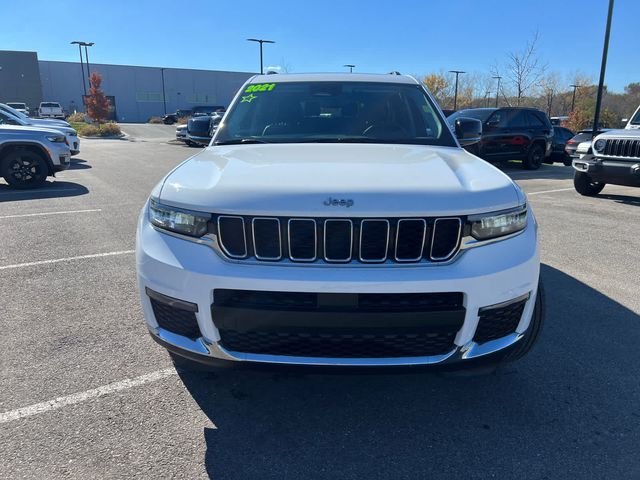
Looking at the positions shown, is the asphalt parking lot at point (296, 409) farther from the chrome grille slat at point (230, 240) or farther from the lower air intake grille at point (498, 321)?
the chrome grille slat at point (230, 240)

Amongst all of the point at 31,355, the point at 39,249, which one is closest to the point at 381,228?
the point at 31,355

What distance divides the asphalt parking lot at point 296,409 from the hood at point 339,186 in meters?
0.76

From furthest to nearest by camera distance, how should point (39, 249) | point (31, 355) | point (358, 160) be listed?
point (39, 249), point (31, 355), point (358, 160)

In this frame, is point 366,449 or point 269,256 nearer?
point 269,256

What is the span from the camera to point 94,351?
10.4ft

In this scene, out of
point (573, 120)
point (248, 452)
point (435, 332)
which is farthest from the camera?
point (573, 120)

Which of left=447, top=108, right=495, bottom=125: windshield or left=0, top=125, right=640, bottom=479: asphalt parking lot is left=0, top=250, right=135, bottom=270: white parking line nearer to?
left=0, top=125, right=640, bottom=479: asphalt parking lot

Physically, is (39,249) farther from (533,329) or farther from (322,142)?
(533,329)

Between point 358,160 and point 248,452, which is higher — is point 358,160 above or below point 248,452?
above

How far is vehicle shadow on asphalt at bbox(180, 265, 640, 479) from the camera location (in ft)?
7.06

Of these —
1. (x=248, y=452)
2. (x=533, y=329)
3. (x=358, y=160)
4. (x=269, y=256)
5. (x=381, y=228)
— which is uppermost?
(x=358, y=160)

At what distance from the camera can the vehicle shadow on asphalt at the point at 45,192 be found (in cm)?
913

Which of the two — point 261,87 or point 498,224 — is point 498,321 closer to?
point 498,224

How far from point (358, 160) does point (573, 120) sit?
44547 millimetres
